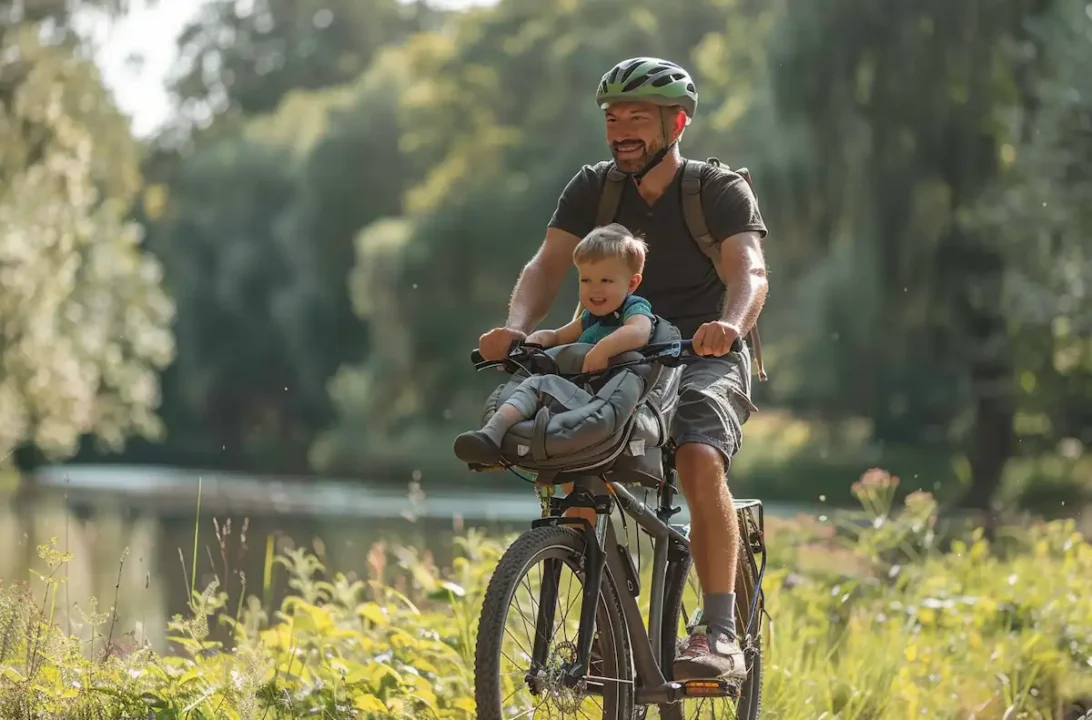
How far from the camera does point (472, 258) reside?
31672 mm

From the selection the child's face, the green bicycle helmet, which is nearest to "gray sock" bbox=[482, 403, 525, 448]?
the child's face

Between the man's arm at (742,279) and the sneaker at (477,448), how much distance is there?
861 mm

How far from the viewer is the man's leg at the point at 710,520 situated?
436cm

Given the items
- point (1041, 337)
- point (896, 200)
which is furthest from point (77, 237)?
point (1041, 337)

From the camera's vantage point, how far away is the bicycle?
3.77m

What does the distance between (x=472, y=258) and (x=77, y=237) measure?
10387mm

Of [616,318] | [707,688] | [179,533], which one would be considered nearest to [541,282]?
[616,318]

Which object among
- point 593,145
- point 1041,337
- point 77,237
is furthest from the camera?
point 593,145

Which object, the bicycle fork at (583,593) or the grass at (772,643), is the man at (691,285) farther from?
the grass at (772,643)

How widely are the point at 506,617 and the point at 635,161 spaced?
140 cm

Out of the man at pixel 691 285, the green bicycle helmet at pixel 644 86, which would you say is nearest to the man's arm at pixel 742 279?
the man at pixel 691 285

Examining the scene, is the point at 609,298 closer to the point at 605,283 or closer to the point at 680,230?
the point at 605,283

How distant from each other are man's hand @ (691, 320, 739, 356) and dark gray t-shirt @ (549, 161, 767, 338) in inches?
21.2

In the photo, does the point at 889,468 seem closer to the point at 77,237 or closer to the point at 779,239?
the point at 779,239
